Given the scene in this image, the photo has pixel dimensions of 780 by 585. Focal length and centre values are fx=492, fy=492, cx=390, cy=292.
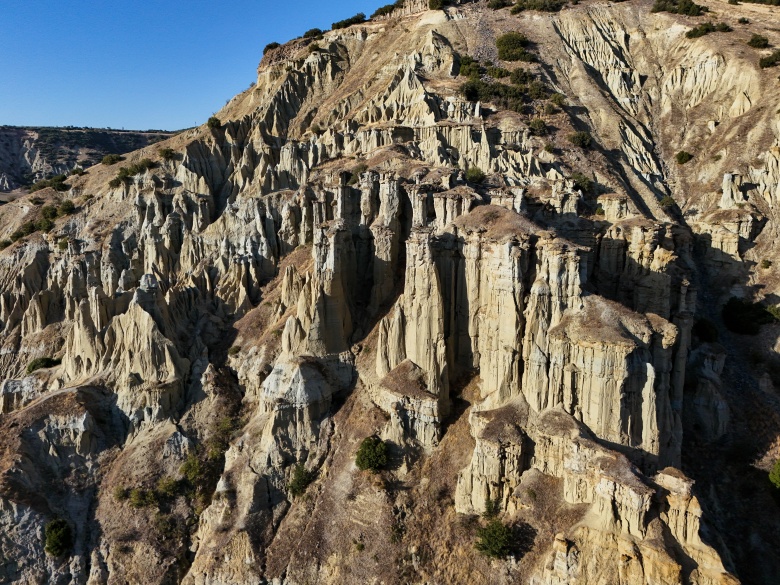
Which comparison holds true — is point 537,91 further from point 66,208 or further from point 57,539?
point 57,539

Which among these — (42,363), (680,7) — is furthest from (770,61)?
(42,363)

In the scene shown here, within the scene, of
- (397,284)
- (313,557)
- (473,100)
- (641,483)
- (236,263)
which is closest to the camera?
(641,483)

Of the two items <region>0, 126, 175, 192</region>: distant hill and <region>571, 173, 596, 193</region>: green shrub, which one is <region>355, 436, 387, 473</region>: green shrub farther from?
<region>0, 126, 175, 192</region>: distant hill

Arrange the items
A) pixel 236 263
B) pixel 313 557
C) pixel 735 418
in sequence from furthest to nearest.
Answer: pixel 236 263 < pixel 735 418 < pixel 313 557

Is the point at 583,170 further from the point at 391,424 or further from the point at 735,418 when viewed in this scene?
the point at 391,424

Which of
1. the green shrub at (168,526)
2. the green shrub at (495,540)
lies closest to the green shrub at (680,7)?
the green shrub at (495,540)


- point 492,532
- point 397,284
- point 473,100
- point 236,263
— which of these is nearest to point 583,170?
point 473,100
